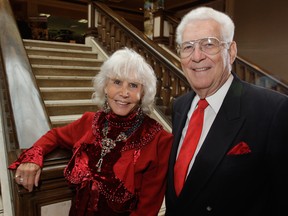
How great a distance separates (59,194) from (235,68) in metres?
4.35

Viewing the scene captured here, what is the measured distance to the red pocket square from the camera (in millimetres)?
1047

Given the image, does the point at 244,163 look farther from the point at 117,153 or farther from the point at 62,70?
the point at 62,70

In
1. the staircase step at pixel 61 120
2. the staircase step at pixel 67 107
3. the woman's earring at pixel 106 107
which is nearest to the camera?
the woman's earring at pixel 106 107

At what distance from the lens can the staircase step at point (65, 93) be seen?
3.84m

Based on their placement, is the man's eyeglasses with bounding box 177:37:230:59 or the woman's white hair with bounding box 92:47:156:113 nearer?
the man's eyeglasses with bounding box 177:37:230:59

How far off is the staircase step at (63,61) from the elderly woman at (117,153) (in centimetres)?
340

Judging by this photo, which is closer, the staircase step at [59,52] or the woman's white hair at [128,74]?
the woman's white hair at [128,74]

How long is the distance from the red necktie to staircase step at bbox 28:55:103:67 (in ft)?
12.3

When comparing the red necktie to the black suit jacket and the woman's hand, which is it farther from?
the woman's hand

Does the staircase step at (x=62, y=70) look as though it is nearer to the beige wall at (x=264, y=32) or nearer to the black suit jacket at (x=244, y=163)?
the black suit jacket at (x=244, y=163)

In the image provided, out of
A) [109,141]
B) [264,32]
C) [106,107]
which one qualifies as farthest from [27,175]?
[264,32]

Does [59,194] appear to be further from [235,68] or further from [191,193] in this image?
[235,68]


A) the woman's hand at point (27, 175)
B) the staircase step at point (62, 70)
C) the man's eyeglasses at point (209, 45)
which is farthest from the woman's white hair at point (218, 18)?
the staircase step at point (62, 70)

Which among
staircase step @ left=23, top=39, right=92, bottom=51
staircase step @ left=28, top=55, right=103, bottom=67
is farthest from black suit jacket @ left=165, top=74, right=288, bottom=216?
staircase step @ left=23, top=39, right=92, bottom=51
